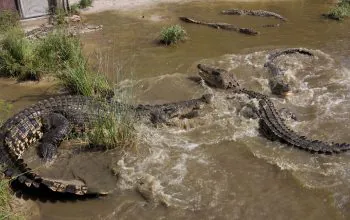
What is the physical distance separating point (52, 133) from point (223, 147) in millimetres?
2903

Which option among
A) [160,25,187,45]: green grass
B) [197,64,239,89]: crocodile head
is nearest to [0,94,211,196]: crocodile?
[197,64,239,89]: crocodile head

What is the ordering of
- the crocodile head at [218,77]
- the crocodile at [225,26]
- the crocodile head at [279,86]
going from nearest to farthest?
the crocodile head at [279,86] < the crocodile head at [218,77] < the crocodile at [225,26]

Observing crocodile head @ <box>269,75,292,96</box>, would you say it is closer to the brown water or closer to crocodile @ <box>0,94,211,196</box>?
the brown water

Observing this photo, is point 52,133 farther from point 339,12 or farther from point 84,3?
point 339,12

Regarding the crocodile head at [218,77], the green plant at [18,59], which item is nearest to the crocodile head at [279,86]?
the crocodile head at [218,77]

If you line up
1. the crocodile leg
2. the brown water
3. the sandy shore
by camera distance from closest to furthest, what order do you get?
1. the brown water
2. the crocodile leg
3. the sandy shore

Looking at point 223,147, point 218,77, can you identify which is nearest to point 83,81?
point 218,77

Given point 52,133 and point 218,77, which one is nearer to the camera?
point 52,133

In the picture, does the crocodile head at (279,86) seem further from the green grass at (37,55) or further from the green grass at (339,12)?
the green grass at (339,12)

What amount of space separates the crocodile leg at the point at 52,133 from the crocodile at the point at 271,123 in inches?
134

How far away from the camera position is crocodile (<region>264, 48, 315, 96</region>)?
8.56 metres

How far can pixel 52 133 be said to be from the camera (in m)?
6.92

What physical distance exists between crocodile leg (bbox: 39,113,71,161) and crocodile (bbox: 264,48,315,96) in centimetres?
439

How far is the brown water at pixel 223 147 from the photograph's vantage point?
18.2ft
